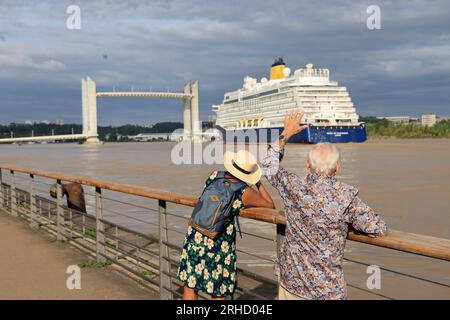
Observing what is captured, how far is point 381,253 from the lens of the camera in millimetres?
7059

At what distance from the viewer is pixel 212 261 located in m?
2.72

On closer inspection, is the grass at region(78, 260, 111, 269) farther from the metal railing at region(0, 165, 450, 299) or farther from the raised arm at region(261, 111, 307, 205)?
the raised arm at region(261, 111, 307, 205)

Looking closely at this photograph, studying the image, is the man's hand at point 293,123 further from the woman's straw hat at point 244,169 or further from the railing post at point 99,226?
the railing post at point 99,226

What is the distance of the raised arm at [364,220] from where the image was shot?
2088 millimetres

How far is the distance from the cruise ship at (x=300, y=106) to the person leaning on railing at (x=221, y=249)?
51.1 metres

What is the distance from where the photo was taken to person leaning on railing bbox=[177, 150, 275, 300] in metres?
2.68

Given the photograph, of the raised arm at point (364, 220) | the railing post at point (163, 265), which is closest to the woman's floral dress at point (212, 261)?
the raised arm at point (364, 220)

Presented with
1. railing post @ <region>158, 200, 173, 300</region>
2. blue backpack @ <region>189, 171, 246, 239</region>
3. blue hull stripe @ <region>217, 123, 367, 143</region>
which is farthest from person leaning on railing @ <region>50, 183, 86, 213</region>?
blue hull stripe @ <region>217, 123, 367, 143</region>

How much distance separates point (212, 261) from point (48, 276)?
2.17 metres

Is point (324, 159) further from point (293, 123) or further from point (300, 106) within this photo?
point (300, 106)

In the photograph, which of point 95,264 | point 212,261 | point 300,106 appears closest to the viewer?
point 212,261

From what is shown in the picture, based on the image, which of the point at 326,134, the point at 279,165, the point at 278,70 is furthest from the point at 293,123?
the point at 278,70
